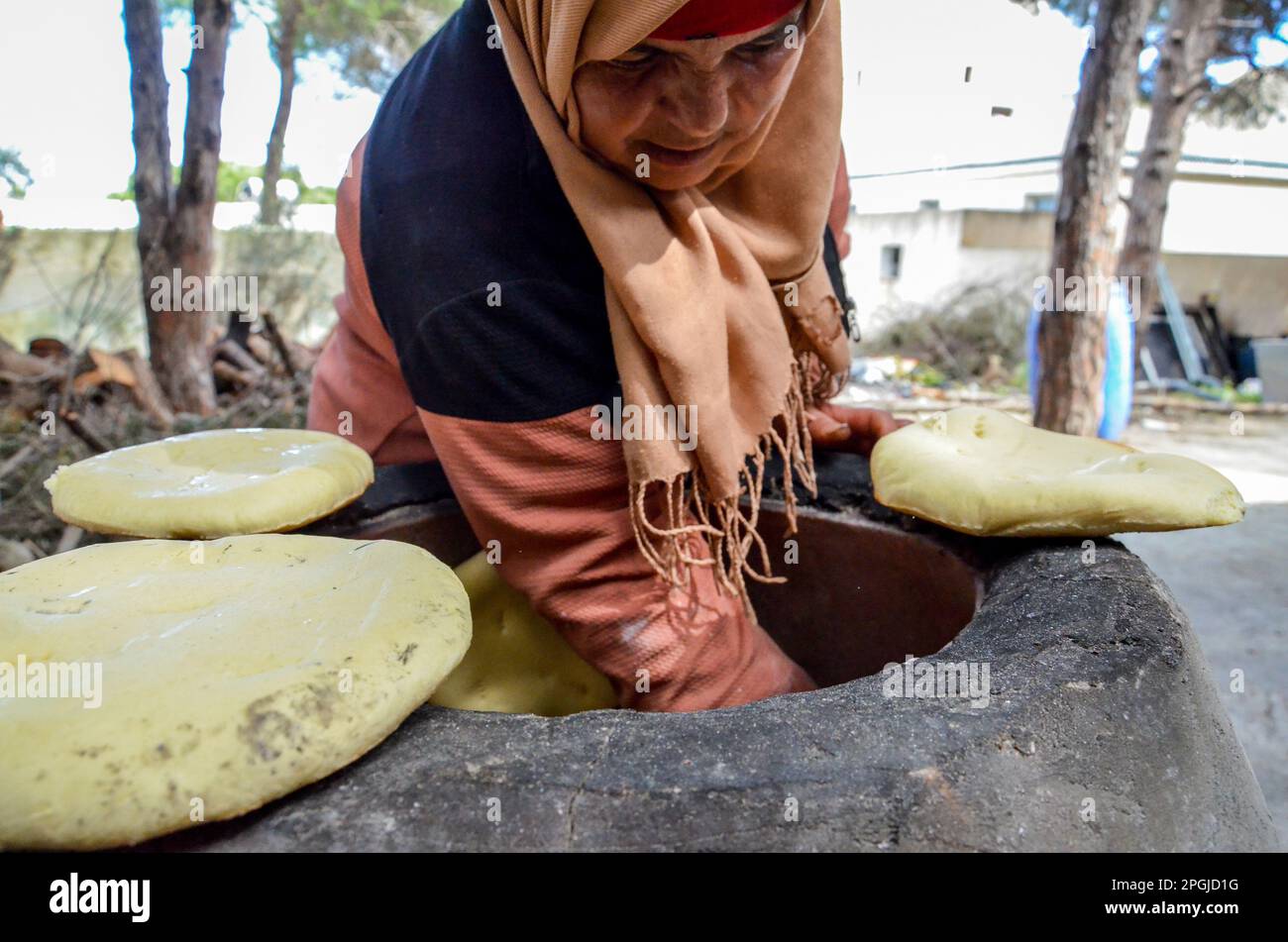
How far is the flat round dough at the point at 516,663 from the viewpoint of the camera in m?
1.60

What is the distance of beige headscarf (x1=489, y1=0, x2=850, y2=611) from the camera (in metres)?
1.35

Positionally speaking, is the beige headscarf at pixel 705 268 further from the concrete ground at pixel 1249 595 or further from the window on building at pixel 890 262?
the window on building at pixel 890 262

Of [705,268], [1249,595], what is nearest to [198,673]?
[705,268]

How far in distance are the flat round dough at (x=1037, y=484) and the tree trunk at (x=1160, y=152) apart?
6.04 meters

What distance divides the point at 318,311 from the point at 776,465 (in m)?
8.45

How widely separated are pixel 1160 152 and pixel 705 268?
22.5ft

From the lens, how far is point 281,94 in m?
9.94

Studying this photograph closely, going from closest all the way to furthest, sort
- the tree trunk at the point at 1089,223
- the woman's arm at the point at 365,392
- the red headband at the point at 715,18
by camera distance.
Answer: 1. the red headband at the point at 715,18
2. the woman's arm at the point at 365,392
3. the tree trunk at the point at 1089,223

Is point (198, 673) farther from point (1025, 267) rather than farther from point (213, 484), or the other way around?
point (1025, 267)

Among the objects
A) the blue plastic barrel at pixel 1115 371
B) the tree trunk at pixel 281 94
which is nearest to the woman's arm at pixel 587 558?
the blue plastic barrel at pixel 1115 371

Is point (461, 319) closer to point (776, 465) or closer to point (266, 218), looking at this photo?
point (776, 465)

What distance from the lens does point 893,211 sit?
461 inches
